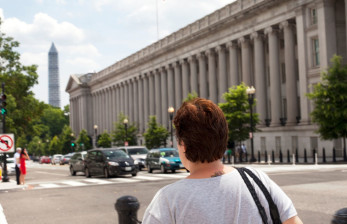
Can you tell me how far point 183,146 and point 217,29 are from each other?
58.0 m

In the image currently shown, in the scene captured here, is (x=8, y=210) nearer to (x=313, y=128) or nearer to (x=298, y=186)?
(x=298, y=186)

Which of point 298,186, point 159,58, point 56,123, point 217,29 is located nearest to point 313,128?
point 217,29

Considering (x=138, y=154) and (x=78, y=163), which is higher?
(x=138, y=154)

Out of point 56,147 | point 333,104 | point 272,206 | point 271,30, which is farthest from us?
point 56,147

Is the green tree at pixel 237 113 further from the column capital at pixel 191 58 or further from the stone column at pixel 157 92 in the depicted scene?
the stone column at pixel 157 92

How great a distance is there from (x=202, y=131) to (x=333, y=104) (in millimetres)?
33526

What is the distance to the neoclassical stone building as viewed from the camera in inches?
1716

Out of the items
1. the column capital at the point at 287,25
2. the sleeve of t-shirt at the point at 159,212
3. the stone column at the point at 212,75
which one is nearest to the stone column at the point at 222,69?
the stone column at the point at 212,75

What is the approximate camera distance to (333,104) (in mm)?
34312

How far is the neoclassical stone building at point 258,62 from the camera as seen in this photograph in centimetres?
4359

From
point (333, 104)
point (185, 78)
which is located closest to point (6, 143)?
point (333, 104)

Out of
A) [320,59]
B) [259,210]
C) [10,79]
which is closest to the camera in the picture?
[259,210]

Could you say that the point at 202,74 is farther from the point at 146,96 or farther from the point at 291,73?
the point at 146,96

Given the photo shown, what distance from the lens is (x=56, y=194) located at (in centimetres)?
1856
